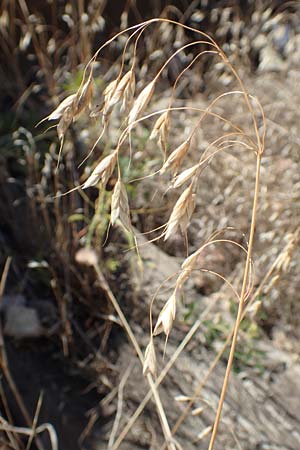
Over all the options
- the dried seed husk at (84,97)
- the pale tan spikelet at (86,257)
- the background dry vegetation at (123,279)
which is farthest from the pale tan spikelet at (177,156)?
the pale tan spikelet at (86,257)

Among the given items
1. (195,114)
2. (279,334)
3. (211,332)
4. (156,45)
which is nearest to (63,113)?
(211,332)

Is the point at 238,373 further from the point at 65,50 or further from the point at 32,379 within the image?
the point at 65,50

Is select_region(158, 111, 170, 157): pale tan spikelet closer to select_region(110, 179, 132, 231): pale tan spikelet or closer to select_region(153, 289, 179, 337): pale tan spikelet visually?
select_region(110, 179, 132, 231): pale tan spikelet

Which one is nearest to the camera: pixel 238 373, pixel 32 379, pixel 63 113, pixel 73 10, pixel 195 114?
pixel 63 113

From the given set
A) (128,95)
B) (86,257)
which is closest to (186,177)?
(128,95)

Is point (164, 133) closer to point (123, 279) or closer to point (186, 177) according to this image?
point (186, 177)
